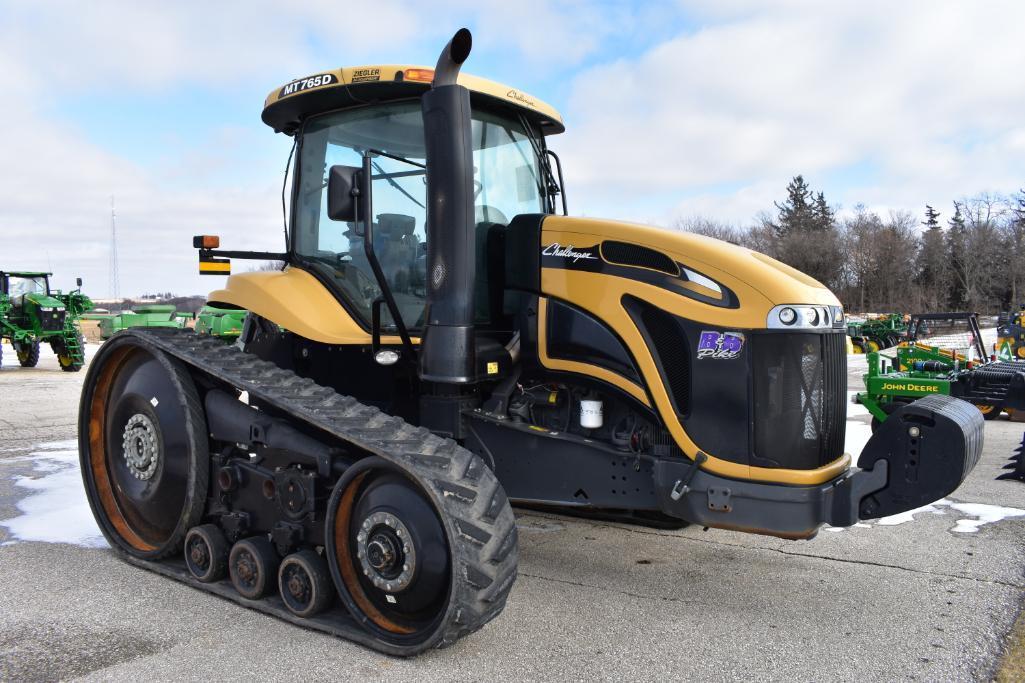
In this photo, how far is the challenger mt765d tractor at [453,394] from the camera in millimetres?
3520

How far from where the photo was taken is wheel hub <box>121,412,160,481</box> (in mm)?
4668

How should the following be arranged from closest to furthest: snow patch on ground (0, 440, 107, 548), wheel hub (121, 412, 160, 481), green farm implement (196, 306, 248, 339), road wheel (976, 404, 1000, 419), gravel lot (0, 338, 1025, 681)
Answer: gravel lot (0, 338, 1025, 681), wheel hub (121, 412, 160, 481), snow patch on ground (0, 440, 107, 548), road wheel (976, 404, 1000, 419), green farm implement (196, 306, 248, 339)

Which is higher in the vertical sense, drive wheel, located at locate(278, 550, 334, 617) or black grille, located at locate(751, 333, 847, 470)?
black grille, located at locate(751, 333, 847, 470)

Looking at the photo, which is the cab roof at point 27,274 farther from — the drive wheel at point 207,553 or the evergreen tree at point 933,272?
the evergreen tree at point 933,272

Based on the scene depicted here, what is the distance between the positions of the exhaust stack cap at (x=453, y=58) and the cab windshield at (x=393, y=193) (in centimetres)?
50

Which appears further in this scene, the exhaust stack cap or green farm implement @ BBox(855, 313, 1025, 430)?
green farm implement @ BBox(855, 313, 1025, 430)

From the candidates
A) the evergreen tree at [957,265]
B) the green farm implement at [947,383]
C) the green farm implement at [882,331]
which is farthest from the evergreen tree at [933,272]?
the green farm implement at [947,383]

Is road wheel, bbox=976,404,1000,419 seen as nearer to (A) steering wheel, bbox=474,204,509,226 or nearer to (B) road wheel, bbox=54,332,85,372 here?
(A) steering wheel, bbox=474,204,509,226

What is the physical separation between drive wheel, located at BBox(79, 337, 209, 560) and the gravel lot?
0.78ft

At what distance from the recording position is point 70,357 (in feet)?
65.7

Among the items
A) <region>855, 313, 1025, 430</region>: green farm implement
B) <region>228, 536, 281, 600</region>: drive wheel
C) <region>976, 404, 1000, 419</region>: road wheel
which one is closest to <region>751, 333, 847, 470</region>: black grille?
<region>228, 536, 281, 600</region>: drive wheel

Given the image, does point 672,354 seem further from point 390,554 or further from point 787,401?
point 390,554

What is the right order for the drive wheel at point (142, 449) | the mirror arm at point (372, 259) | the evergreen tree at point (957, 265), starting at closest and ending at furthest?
the mirror arm at point (372, 259), the drive wheel at point (142, 449), the evergreen tree at point (957, 265)

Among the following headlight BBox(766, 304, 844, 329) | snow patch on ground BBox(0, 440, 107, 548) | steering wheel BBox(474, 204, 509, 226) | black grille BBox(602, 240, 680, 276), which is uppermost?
steering wheel BBox(474, 204, 509, 226)
